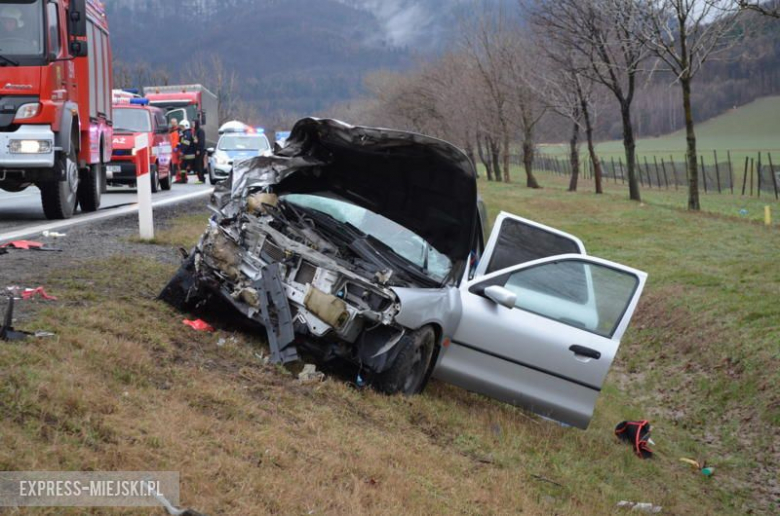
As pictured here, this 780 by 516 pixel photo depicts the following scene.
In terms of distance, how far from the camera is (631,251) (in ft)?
61.6

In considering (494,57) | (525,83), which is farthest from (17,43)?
(494,57)

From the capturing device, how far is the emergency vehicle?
73.0ft

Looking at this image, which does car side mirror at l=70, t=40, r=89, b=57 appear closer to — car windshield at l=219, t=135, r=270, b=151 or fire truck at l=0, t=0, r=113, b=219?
fire truck at l=0, t=0, r=113, b=219

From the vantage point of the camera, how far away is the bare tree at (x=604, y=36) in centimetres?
2664

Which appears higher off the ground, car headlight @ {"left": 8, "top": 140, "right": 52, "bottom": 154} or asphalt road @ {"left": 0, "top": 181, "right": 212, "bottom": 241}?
car headlight @ {"left": 8, "top": 140, "right": 52, "bottom": 154}

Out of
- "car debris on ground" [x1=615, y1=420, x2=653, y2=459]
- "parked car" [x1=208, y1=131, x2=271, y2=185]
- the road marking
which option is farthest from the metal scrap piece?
"parked car" [x1=208, y1=131, x2=271, y2=185]

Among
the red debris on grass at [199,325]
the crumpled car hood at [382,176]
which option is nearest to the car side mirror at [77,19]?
the crumpled car hood at [382,176]

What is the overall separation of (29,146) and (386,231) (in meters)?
6.39

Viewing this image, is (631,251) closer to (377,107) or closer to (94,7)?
(94,7)

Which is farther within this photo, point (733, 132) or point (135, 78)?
point (733, 132)

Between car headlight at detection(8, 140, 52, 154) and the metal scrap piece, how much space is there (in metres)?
6.74

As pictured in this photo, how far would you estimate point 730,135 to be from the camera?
116625 millimetres

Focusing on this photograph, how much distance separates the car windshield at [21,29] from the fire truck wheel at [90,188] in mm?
3539

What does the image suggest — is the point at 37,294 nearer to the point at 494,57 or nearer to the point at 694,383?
the point at 694,383
